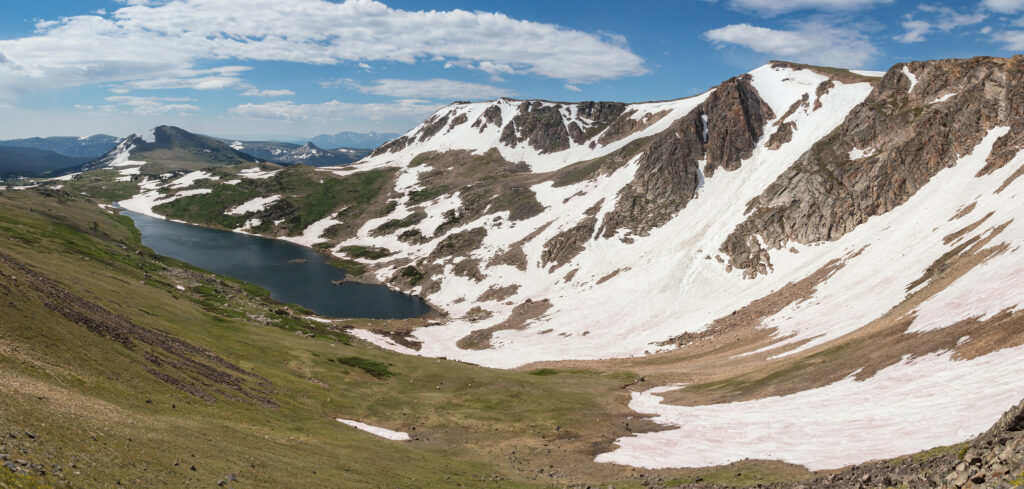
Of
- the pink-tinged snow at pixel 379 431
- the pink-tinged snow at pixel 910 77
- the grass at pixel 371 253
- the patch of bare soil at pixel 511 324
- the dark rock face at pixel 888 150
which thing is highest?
the pink-tinged snow at pixel 910 77

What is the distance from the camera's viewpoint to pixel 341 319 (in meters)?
125

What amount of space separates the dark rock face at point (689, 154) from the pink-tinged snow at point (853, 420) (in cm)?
9514

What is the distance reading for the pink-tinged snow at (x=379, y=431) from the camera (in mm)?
47562

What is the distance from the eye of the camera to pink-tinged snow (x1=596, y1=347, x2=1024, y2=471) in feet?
101

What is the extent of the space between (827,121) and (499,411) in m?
118

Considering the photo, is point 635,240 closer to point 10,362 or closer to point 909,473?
point 909,473

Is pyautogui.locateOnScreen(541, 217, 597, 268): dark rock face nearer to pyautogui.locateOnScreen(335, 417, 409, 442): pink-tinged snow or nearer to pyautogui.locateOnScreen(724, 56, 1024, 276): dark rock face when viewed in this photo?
pyautogui.locateOnScreen(724, 56, 1024, 276): dark rock face

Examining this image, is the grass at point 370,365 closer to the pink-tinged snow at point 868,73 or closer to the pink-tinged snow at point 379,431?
the pink-tinged snow at point 379,431

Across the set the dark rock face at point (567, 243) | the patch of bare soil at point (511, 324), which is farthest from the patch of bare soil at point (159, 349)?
the dark rock face at point (567, 243)

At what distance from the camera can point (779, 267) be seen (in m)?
100

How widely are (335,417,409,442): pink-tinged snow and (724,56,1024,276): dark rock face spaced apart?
267ft

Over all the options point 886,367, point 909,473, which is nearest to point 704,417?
point 886,367

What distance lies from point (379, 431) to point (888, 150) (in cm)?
10974

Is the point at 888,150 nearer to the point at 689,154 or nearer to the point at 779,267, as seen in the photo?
the point at 779,267
